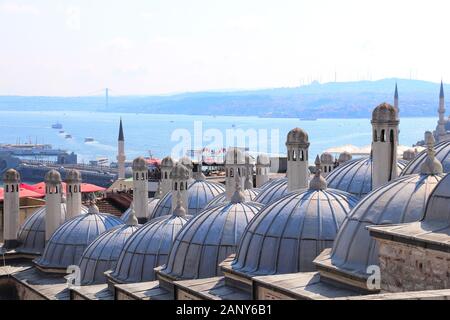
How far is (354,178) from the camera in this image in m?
18.9

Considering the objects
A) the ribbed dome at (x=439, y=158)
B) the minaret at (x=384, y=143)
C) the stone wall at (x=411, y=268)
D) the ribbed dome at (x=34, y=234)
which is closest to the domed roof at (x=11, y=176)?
the ribbed dome at (x=34, y=234)

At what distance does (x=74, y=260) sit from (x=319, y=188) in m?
9.07

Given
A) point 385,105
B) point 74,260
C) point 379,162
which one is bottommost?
point 74,260

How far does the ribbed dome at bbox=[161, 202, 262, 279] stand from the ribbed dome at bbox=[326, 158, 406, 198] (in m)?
3.35

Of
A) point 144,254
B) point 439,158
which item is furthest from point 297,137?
point 144,254

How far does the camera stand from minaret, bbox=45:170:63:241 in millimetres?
23391

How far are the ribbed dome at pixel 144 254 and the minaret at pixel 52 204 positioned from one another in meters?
6.13

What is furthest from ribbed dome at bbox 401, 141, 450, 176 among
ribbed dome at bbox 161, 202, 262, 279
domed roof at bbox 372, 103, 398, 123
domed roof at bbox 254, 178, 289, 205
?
domed roof at bbox 254, 178, 289, 205

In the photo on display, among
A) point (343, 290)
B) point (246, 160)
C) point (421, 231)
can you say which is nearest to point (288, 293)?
point (343, 290)

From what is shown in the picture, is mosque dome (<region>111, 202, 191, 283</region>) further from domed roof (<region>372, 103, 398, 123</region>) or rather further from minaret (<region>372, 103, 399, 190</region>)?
domed roof (<region>372, 103, 398, 123</region>)

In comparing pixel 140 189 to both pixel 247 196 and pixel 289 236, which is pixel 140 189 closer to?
pixel 247 196

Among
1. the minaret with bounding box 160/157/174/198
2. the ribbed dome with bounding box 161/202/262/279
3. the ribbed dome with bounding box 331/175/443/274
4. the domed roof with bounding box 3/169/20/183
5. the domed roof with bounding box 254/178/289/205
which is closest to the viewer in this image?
the ribbed dome with bounding box 331/175/443/274

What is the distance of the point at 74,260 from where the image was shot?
21.5m
